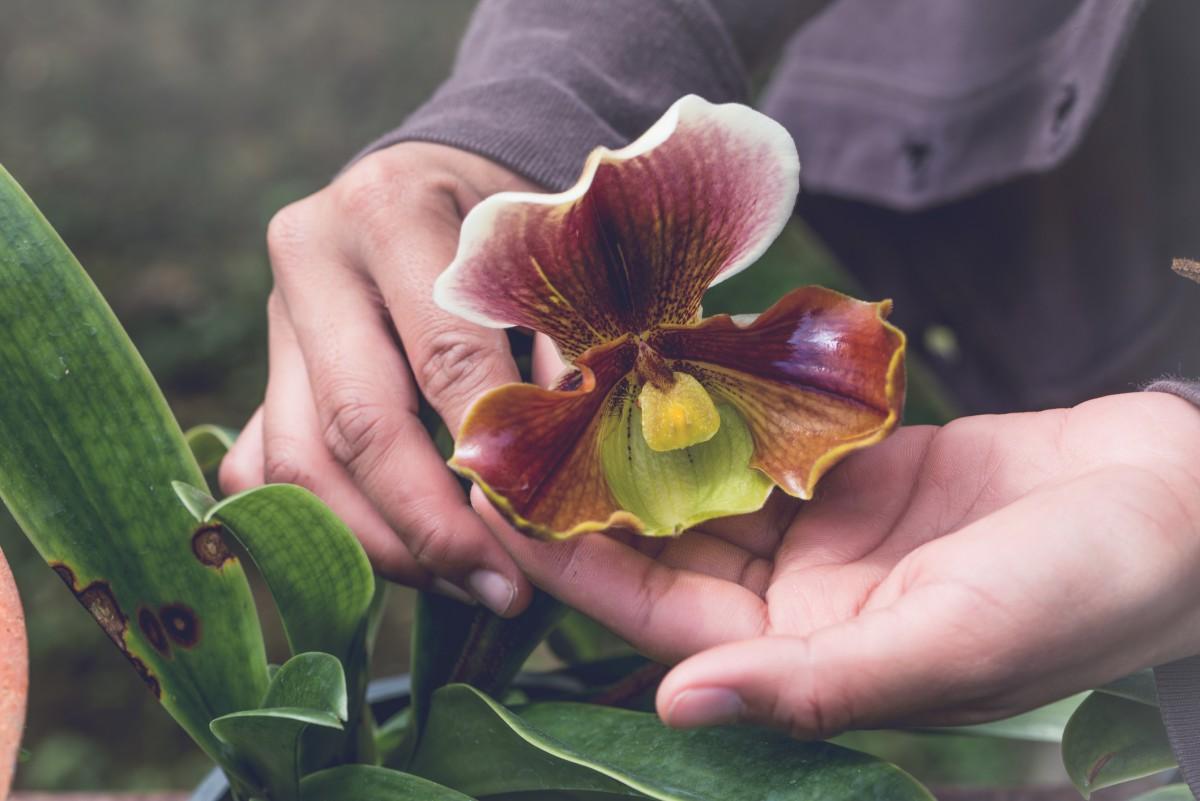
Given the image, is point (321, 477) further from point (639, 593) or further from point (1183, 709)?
point (1183, 709)

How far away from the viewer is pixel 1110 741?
63cm

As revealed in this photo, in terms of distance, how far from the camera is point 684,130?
53 centimetres

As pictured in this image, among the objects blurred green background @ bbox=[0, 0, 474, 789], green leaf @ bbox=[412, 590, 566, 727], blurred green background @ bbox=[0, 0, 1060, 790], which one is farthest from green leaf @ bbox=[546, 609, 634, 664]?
blurred green background @ bbox=[0, 0, 474, 789]

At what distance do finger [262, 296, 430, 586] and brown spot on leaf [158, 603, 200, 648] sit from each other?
11cm

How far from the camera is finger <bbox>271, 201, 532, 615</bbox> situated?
2.12ft

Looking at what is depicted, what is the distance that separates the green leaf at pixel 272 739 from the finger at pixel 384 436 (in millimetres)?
129

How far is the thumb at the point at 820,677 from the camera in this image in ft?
1.55

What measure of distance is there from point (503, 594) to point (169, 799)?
466mm

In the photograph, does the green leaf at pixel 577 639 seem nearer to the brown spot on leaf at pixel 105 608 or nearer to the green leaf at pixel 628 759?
the green leaf at pixel 628 759

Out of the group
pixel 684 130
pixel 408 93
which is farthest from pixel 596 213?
pixel 408 93

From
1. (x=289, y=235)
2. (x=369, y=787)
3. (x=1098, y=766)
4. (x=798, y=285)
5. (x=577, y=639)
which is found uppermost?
(x=289, y=235)

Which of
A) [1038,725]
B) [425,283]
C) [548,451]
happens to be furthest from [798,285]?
[548,451]

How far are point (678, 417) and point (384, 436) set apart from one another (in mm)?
199

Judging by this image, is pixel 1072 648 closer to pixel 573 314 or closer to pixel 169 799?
pixel 573 314
